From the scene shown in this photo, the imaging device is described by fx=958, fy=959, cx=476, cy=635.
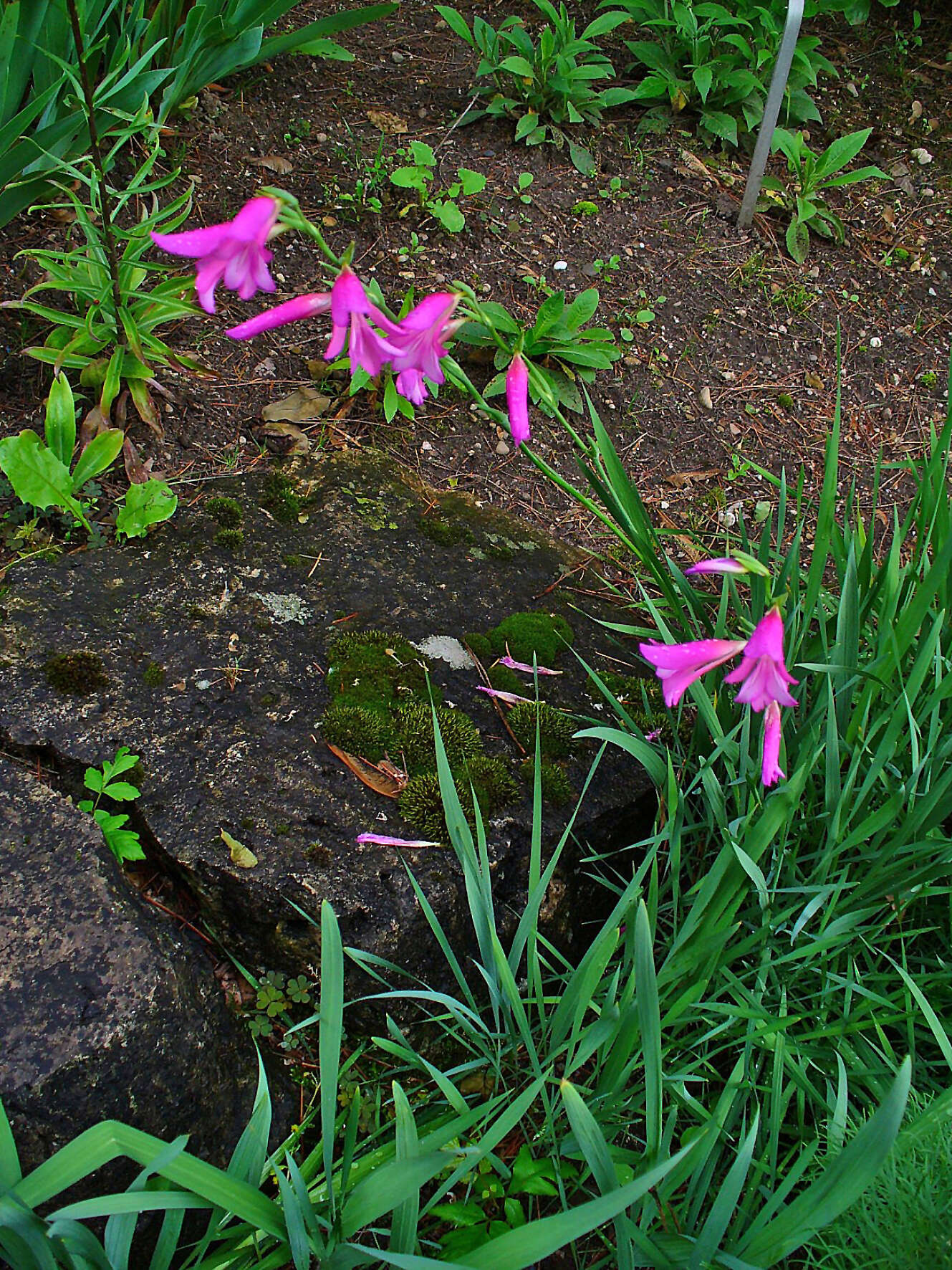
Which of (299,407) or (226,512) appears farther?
(299,407)

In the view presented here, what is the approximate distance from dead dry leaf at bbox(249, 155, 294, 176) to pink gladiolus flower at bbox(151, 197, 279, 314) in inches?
84.4

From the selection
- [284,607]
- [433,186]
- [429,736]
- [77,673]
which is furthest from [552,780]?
[433,186]

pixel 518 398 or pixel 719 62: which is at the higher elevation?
pixel 719 62

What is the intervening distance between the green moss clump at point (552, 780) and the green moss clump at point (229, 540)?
789mm

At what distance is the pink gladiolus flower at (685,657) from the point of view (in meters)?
1.19

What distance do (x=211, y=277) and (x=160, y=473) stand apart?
128 cm

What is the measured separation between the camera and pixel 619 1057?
4.26ft

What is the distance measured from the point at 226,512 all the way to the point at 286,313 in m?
1.07

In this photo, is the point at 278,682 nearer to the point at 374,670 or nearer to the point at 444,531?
the point at 374,670

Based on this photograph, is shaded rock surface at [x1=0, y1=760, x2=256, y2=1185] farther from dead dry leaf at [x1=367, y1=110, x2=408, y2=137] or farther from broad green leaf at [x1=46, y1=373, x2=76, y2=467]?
dead dry leaf at [x1=367, y1=110, x2=408, y2=137]

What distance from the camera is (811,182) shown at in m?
3.21

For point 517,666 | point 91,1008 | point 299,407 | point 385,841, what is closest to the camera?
point 91,1008

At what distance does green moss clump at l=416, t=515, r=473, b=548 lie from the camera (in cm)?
224

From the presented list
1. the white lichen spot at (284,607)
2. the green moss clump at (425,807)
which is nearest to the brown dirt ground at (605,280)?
the white lichen spot at (284,607)
